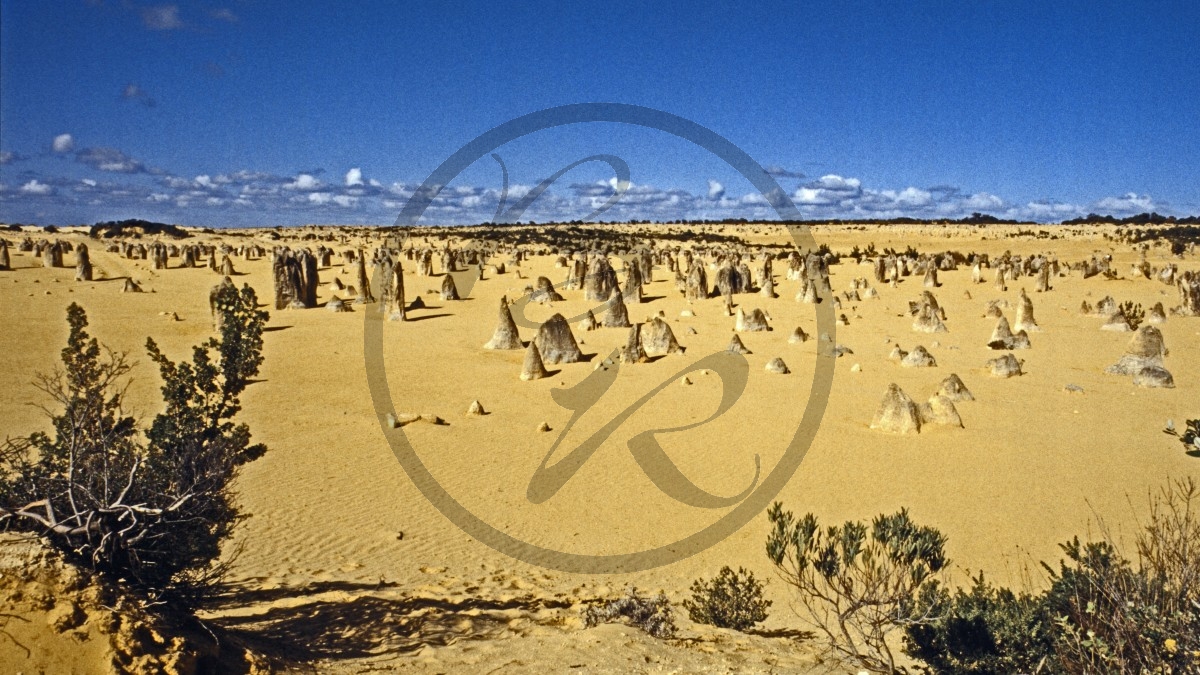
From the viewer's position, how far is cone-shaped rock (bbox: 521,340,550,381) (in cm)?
1598

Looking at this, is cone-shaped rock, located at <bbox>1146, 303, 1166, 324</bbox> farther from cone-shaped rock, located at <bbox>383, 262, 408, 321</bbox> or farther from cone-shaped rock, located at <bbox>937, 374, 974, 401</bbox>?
cone-shaped rock, located at <bbox>383, 262, 408, 321</bbox>

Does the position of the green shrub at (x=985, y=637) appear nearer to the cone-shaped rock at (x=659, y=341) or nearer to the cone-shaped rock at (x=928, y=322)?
the cone-shaped rock at (x=659, y=341)

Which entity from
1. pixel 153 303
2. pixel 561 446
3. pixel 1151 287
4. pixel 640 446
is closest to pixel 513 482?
pixel 561 446

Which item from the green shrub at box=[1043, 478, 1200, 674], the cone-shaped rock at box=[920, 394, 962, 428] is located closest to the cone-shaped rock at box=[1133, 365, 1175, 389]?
the cone-shaped rock at box=[920, 394, 962, 428]

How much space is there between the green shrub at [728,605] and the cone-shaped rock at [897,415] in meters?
5.82

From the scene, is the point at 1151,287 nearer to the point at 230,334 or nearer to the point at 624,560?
the point at 624,560

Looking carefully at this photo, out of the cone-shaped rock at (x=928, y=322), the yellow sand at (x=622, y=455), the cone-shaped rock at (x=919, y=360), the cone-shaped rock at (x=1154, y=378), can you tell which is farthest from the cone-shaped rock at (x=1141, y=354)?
the cone-shaped rock at (x=928, y=322)

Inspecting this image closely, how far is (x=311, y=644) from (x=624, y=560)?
367 centimetres

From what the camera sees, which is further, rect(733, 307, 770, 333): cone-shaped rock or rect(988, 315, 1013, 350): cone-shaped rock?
rect(733, 307, 770, 333): cone-shaped rock

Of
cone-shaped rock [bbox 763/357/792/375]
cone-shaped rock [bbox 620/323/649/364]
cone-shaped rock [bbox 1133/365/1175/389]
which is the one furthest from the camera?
cone-shaped rock [bbox 620/323/649/364]

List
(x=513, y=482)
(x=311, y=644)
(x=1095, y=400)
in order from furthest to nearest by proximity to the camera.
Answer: (x=1095, y=400)
(x=513, y=482)
(x=311, y=644)

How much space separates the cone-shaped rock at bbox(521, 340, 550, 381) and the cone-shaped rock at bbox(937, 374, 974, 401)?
27.4 ft

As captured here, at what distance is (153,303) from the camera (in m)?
25.9

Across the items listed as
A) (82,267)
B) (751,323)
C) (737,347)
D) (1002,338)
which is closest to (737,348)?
(737,347)
